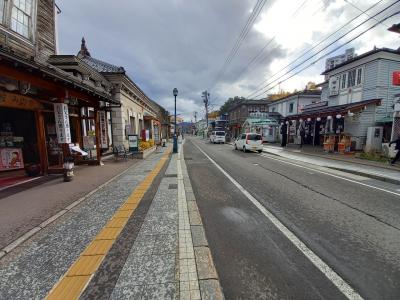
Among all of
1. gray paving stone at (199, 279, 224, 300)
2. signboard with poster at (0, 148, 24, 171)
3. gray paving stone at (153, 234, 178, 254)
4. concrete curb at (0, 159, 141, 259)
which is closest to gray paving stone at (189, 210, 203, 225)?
gray paving stone at (153, 234, 178, 254)

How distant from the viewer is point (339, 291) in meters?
2.38

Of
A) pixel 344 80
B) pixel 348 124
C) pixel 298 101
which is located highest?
pixel 344 80

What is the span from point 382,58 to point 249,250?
68.4 feet

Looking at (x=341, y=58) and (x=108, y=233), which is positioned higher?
(x=341, y=58)

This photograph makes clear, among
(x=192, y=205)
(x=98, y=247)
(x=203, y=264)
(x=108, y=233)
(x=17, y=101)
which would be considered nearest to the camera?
(x=203, y=264)

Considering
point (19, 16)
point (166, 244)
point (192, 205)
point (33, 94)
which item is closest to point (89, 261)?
point (166, 244)

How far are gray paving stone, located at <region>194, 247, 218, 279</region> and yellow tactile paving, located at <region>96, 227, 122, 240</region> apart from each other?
59.2 inches

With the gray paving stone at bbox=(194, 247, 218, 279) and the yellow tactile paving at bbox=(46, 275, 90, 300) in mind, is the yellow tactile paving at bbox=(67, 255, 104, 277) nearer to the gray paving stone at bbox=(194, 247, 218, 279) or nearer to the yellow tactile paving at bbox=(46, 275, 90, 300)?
the yellow tactile paving at bbox=(46, 275, 90, 300)

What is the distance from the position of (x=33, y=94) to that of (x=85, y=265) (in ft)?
23.4

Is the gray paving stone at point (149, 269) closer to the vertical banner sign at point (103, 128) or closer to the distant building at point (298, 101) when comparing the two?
the vertical banner sign at point (103, 128)

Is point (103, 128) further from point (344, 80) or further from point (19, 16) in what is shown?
point (344, 80)

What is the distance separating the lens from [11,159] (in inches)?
302

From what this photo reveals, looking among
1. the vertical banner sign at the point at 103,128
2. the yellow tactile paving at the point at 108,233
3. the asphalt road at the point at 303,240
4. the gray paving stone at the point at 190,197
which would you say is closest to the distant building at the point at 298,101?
the vertical banner sign at the point at 103,128

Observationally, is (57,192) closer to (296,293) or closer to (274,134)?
(296,293)
